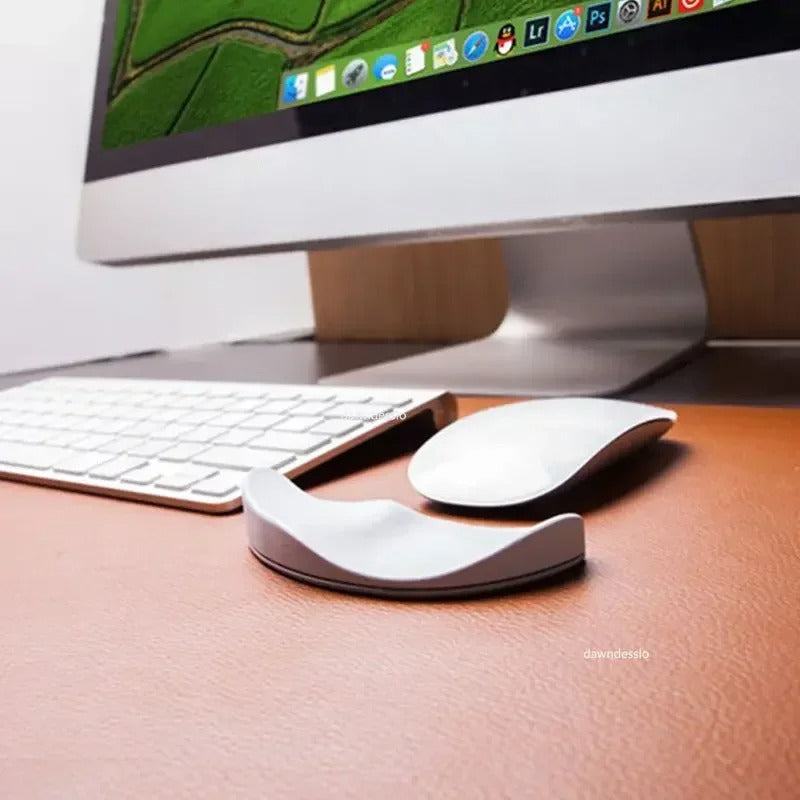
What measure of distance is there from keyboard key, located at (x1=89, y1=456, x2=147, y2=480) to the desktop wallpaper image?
→ 0.30 meters

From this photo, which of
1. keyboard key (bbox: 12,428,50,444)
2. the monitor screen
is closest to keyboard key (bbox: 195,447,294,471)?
keyboard key (bbox: 12,428,50,444)

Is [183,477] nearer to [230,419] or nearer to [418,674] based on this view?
[230,419]

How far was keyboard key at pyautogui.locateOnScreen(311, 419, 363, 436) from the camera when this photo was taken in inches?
16.0

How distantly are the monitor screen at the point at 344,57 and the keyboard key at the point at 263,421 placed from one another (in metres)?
0.21

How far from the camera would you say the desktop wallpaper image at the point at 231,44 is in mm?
545

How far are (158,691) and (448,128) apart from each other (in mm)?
391

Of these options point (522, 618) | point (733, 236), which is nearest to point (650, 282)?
point (733, 236)

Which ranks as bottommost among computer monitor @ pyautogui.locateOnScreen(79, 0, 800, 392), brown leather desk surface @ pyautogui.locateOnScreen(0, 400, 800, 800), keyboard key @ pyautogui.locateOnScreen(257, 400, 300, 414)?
brown leather desk surface @ pyautogui.locateOnScreen(0, 400, 800, 800)

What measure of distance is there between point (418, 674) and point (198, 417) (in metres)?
0.27

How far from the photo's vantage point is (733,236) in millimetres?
734

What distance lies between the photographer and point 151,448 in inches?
16.5

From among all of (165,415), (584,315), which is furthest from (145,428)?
(584,315)

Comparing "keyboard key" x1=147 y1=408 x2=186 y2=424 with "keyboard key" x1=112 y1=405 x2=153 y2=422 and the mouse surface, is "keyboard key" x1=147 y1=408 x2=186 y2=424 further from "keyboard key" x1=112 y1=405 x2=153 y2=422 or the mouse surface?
the mouse surface

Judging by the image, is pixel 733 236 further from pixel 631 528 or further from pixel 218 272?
pixel 218 272
